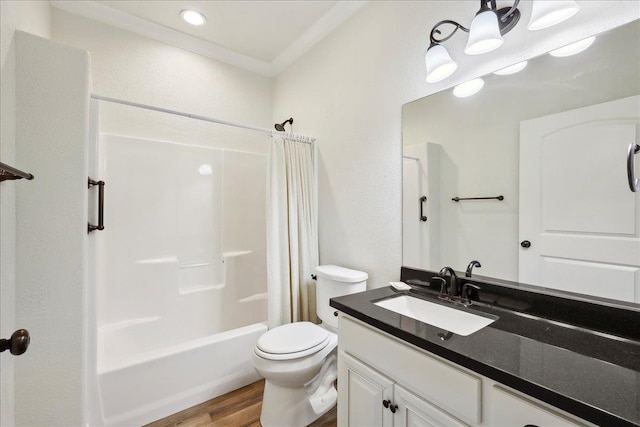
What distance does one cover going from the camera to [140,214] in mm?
2166

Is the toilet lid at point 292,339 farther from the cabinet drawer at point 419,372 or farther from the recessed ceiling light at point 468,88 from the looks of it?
the recessed ceiling light at point 468,88

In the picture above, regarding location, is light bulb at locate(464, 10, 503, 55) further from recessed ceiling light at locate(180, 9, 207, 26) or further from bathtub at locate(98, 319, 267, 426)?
bathtub at locate(98, 319, 267, 426)

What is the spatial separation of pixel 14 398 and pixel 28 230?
0.67m

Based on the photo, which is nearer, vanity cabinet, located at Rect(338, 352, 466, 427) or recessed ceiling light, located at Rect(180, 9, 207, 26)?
vanity cabinet, located at Rect(338, 352, 466, 427)

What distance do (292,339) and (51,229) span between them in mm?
1246

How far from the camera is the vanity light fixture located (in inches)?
37.4

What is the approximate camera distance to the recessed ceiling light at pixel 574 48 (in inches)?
38.1

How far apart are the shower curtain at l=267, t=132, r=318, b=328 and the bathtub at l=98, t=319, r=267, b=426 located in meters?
0.29

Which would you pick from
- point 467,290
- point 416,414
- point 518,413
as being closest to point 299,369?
point 416,414

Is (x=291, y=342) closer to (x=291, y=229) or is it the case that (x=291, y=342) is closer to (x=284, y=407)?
(x=284, y=407)

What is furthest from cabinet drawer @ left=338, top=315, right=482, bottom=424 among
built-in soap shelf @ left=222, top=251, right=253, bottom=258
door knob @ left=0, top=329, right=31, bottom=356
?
built-in soap shelf @ left=222, top=251, right=253, bottom=258

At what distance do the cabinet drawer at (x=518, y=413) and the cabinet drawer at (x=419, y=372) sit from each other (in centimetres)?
4

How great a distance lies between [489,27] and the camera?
1.09m

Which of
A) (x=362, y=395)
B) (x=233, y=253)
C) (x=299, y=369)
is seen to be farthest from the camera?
(x=233, y=253)
